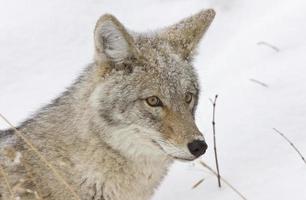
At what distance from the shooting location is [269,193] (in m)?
5.52

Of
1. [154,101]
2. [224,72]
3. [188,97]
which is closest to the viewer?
[154,101]

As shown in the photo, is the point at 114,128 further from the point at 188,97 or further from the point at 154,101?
the point at 188,97

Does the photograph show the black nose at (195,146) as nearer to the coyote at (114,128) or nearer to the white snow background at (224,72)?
the coyote at (114,128)

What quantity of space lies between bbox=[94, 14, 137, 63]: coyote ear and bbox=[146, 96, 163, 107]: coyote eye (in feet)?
1.04

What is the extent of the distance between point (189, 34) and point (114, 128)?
0.91 m

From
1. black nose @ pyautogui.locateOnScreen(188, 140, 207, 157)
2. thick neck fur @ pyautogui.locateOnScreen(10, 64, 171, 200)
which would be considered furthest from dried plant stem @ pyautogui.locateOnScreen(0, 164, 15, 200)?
black nose @ pyautogui.locateOnScreen(188, 140, 207, 157)

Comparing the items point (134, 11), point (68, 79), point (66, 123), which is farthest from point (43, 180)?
point (134, 11)

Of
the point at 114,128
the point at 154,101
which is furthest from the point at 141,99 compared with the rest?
the point at 114,128

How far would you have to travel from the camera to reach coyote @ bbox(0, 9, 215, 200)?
4.86m

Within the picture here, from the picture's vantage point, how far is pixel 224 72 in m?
7.41

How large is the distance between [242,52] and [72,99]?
283cm

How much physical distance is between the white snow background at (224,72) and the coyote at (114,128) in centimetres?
96

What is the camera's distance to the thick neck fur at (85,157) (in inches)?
198

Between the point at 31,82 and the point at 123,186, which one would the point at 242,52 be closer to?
the point at 31,82
